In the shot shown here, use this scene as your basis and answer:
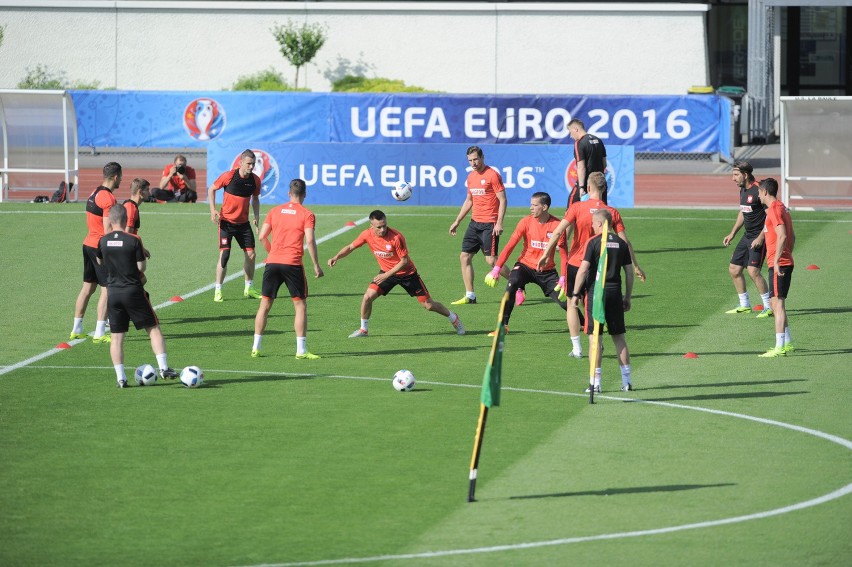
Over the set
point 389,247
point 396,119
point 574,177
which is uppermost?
point 396,119

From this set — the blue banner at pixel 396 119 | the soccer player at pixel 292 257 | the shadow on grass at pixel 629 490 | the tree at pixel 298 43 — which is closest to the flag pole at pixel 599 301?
the shadow on grass at pixel 629 490

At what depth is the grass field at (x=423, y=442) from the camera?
32.6 ft

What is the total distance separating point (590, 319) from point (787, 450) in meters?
3.82

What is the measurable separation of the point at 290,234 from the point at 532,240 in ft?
10.8

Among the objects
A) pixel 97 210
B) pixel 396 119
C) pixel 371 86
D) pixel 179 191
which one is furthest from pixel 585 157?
pixel 371 86

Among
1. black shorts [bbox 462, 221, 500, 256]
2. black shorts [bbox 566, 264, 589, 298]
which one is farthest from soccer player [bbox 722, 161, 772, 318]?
black shorts [bbox 566, 264, 589, 298]

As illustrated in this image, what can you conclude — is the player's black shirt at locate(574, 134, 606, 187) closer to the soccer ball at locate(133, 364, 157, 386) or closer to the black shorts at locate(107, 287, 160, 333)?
the soccer ball at locate(133, 364, 157, 386)

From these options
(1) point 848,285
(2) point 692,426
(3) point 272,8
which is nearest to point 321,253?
(1) point 848,285

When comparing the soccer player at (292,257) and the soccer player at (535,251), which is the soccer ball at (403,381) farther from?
the soccer player at (535,251)

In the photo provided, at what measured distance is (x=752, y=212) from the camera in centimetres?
1998

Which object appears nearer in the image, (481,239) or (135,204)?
(135,204)

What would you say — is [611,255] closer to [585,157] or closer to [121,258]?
[121,258]

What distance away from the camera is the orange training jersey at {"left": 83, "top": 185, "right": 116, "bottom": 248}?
701 inches

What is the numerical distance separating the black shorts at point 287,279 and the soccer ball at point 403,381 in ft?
6.94
